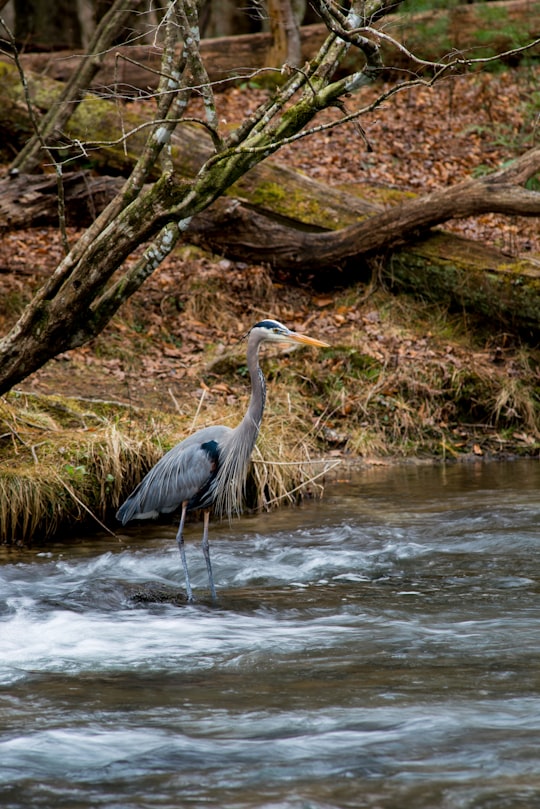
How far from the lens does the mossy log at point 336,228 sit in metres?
10.6

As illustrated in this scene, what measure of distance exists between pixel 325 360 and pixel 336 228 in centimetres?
190

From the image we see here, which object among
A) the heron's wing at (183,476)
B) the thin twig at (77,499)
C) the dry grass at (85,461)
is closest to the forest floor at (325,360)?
the dry grass at (85,461)

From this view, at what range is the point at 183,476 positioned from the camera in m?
6.32

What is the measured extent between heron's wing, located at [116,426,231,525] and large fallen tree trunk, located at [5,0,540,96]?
10487 millimetres

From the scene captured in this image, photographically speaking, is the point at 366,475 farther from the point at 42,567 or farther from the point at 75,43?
the point at 75,43

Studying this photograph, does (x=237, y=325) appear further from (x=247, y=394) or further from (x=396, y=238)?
(x=396, y=238)

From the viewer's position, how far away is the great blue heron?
6.33m

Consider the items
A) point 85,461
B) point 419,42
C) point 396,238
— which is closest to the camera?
point 85,461

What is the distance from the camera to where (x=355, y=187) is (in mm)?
13406

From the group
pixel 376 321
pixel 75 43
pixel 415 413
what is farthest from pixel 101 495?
pixel 75 43

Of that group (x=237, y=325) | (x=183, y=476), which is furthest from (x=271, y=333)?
(x=237, y=325)

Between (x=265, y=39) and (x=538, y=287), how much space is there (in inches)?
366

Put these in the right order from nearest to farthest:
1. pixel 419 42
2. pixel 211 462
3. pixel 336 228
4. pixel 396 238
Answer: pixel 211 462
pixel 396 238
pixel 336 228
pixel 419 42

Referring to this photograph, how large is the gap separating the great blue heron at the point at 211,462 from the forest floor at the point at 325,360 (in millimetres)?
1841
